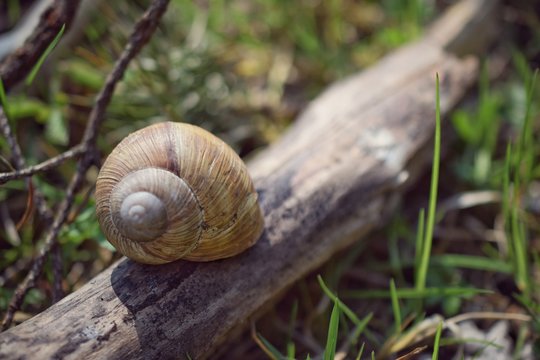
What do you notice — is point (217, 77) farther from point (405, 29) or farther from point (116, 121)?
point (405, 29)

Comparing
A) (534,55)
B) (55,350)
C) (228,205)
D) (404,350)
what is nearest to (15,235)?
(55,350)

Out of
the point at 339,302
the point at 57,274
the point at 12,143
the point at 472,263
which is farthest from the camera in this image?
the point at 472,263

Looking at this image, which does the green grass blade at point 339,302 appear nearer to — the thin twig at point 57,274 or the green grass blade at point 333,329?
the green grass blade at point 333,329

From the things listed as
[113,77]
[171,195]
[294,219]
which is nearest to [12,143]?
[113,77]

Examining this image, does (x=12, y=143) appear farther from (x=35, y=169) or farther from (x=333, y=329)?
(x=333, y=329)

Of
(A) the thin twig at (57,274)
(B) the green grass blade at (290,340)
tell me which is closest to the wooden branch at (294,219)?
(B) the green grass blade at (290,340)
